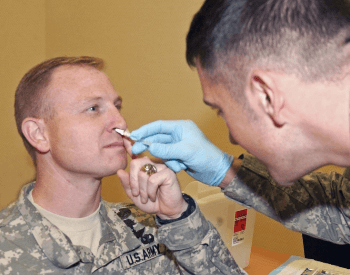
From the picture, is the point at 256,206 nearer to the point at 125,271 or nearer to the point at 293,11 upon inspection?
the point at 125,271

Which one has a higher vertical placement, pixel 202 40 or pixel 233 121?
pixel 202 40

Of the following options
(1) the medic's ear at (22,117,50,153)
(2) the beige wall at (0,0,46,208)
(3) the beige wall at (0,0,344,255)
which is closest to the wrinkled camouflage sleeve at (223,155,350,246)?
(1) the medic's ear at (22,117,50,153)

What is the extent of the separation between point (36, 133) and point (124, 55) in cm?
147

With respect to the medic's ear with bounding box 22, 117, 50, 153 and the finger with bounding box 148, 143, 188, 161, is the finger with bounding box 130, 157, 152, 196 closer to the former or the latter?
the finger with bounding box 148, 143, 188, 161

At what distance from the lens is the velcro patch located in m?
1.38

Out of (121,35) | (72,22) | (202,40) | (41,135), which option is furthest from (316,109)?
(72,22)

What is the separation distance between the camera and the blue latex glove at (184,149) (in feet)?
4.02

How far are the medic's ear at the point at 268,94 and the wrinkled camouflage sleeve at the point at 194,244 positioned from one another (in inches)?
22.1

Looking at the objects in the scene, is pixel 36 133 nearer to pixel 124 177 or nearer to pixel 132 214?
pixel 124 177

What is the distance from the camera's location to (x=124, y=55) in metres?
2.73

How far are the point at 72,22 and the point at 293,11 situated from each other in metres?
2.53

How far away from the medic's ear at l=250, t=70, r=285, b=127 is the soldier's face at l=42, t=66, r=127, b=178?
0.67 m

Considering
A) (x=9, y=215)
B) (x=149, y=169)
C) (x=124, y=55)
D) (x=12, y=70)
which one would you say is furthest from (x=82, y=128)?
(x=12, y=70)

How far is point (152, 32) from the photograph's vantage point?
8.41 ft
